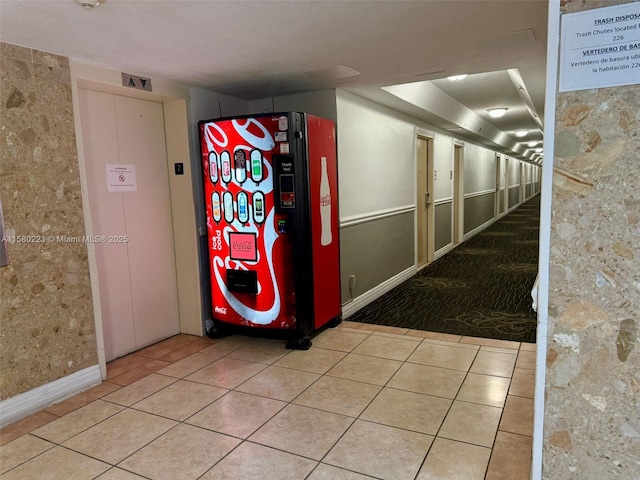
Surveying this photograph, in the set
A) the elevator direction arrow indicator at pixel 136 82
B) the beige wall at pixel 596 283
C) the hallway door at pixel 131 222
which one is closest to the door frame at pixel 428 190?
the hallway door at pixel 131 222

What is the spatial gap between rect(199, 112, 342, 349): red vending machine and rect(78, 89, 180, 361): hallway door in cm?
46

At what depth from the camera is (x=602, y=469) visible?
4.21ft

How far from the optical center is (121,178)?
3408mm

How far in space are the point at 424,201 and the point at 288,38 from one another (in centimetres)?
451

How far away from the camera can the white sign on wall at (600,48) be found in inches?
45.4

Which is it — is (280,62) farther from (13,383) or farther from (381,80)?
(13,383)

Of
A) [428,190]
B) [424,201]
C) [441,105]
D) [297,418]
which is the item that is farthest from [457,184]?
[297,418]

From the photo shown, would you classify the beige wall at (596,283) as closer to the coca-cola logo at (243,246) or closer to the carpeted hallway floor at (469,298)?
the carpeted hallway floor at (469,298)

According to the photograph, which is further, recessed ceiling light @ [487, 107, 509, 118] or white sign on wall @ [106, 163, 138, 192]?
recessed ceiling light @ [487, 107, 509, 118]

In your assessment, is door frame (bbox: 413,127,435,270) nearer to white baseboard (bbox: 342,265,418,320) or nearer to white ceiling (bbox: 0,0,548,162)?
white baseboard (bbox: 342,265,418,320)

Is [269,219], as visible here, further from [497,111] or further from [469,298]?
[497,111]

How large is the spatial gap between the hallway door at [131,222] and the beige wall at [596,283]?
3.18 m

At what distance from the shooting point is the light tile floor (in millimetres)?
2041

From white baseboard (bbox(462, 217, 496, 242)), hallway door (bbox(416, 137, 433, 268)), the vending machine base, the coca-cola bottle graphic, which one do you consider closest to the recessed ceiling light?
hallway door (bbox(416, 137, 433, 268))
